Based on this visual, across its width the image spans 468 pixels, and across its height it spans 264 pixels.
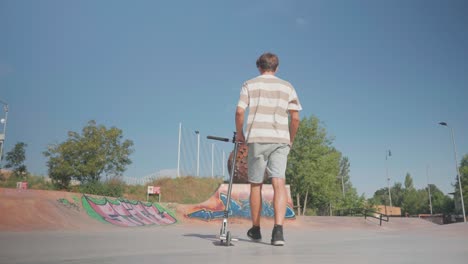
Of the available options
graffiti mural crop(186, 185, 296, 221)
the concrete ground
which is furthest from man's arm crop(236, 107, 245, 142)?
graffiti mural crop(186, 185, 296, 221)

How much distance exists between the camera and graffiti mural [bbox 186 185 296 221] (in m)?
20.5

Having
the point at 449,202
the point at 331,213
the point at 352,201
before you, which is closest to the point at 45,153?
the point at 331,213

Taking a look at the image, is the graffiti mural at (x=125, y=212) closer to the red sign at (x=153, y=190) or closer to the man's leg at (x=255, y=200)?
the red sign at (x=153, y=190)

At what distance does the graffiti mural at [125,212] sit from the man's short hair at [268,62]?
1139 cm

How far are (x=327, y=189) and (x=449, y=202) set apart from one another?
59334 millimetres

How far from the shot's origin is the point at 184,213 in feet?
64.4

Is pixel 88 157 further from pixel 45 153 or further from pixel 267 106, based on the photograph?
pixel 267 106

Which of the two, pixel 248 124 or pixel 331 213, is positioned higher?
pixel 248 124

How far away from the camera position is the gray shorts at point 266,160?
347 centimetres

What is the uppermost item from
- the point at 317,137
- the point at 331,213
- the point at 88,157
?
the point at 317,137

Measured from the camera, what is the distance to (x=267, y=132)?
349 centimetres

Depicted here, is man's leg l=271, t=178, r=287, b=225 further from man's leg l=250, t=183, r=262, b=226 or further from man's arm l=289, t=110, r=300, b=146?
man's arm l=289, t=110, r=300, b=146

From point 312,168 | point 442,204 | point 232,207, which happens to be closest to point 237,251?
point 232,207

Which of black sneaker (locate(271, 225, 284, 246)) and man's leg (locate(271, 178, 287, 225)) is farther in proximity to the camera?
man's leg (locate(271, 178, 287, 225))
